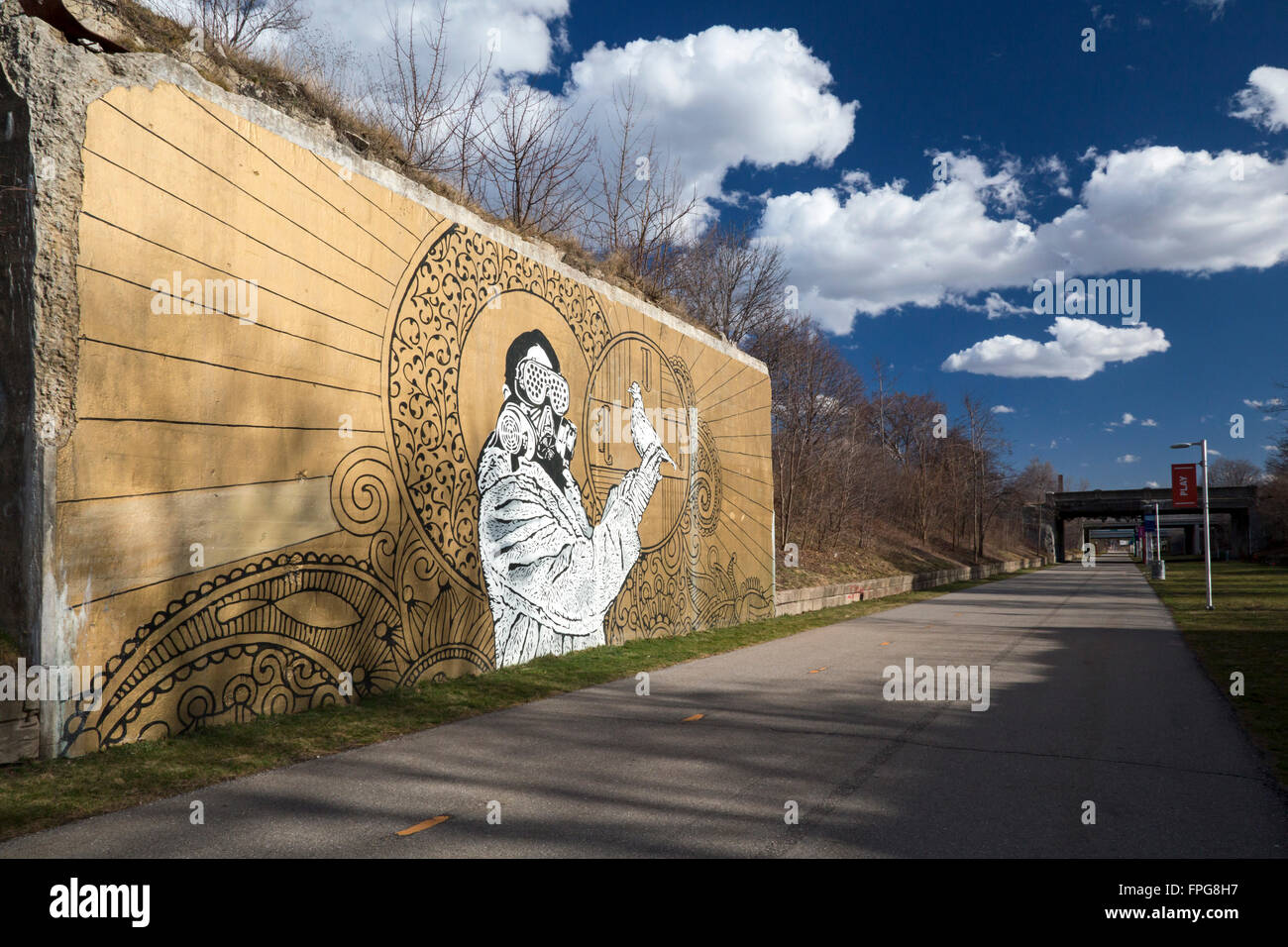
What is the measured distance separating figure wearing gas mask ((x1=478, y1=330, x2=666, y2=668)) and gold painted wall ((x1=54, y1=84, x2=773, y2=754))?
301 mm

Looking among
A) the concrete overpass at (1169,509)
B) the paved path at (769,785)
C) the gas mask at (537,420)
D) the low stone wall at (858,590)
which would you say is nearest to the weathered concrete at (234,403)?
the gas mask at (537,420)

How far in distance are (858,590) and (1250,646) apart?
492 inches

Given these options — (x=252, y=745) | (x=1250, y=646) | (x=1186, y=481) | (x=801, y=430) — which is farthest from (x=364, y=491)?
(x=1186, y=481)

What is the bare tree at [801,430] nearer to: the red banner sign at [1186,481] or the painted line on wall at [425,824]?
the red banner sign at [1186,481]

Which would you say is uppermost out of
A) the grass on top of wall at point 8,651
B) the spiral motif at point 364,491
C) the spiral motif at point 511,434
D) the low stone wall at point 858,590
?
the spiral motif at point 511,434

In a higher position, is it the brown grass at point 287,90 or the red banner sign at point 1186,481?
the brown grass at point 287,90

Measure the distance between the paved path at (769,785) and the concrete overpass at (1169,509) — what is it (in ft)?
216

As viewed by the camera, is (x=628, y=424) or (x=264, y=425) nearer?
(x=264, y=425)

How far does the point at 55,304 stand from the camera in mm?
5340

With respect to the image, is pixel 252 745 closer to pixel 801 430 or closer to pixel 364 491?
pixel 364 491

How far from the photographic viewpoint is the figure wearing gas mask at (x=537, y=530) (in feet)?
31.7

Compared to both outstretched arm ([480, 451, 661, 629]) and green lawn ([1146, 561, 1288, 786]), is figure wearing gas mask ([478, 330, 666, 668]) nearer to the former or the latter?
outstretched arm ([480, 451, 661, 629])

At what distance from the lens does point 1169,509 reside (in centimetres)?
7431

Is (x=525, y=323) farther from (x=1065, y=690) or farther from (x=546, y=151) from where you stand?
(x=1065, y=690)
